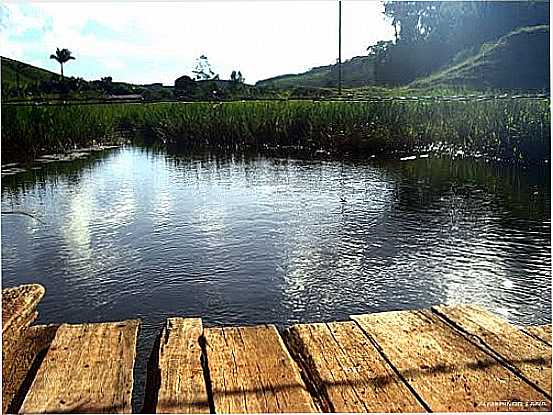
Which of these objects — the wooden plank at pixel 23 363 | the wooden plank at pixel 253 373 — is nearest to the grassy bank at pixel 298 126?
the wooden plank at pixel 253 373

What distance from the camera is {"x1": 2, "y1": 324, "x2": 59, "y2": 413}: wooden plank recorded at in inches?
39.7

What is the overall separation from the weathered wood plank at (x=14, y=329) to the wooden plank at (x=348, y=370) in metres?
0.47

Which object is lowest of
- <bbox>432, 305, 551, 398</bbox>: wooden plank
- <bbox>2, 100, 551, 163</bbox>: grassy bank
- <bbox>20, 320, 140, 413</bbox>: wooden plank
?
<bbox>432, 305, 551, 398</bbox>: wooden plank

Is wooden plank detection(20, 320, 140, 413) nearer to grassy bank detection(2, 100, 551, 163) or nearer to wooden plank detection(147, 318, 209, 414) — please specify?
wooden plank detection(147, 318, 209, 414)

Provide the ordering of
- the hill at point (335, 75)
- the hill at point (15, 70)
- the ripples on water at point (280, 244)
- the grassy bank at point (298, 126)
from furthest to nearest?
1. the grassy bank at point (298, 126)
2. the hill at point (335, 75)
3. the ripples on water at point (280, 244)
4. the hill at point (15, 70)

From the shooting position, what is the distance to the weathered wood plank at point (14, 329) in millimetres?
1057

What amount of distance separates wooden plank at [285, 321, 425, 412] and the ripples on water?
1.47 ft

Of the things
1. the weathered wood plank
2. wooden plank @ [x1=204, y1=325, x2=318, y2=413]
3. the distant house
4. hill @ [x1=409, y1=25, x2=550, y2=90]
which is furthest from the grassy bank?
the weathered wood plank

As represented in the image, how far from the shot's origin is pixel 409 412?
0.94m

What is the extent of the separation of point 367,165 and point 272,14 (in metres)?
2.99

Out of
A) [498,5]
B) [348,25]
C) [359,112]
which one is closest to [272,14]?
[348,25]

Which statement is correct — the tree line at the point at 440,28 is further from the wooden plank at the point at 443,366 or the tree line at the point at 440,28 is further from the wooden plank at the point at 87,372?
the wooden plank at the point at 87,372

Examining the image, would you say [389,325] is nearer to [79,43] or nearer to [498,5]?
[498,5]

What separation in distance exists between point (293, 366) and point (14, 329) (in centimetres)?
53
